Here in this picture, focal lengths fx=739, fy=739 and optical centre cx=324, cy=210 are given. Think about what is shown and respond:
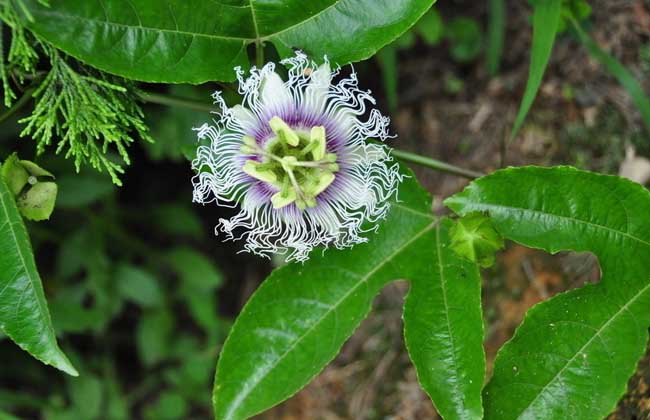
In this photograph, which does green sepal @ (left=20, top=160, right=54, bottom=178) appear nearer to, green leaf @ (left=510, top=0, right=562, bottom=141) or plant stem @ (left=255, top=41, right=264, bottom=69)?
plant stem @ (left=255, top=41, right=264, bottom=69)

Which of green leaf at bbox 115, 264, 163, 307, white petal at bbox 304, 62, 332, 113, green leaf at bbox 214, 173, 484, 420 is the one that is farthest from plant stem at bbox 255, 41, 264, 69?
green leaf at bbox 115, 264, 163, 307

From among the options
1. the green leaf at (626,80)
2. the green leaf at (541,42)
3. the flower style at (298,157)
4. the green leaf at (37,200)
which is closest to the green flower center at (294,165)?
the flower style at (298,157)

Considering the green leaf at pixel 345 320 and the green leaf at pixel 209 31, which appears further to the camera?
the green leaf at pixel 345 320

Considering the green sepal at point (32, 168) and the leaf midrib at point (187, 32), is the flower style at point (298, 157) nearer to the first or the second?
the leaf midrib at point (187, 32)

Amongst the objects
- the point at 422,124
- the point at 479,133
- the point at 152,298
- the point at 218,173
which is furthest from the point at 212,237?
the point at 218,173

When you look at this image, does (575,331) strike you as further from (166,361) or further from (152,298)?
(166,361)

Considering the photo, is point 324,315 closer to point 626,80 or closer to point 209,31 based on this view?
point 209,31
